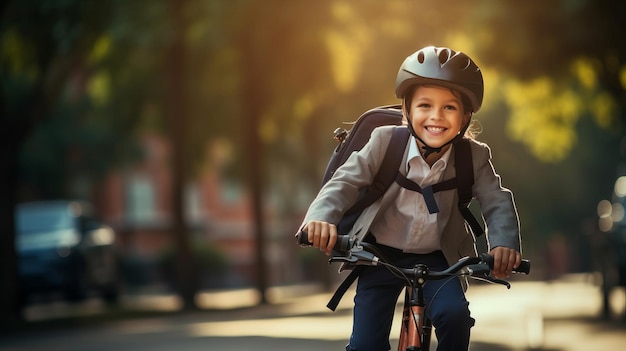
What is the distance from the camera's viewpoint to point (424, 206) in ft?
19.2

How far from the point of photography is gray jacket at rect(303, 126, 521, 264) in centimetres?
569

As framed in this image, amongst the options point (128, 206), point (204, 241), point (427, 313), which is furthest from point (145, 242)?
point (427, 313)

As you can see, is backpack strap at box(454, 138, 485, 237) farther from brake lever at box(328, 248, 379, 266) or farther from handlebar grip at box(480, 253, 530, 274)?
brake lever at box(328, 248, 379, 266)

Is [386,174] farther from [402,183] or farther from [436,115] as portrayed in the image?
[436,115]

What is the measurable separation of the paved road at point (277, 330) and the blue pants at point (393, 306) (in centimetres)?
811

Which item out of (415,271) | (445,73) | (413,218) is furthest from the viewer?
(413,218)

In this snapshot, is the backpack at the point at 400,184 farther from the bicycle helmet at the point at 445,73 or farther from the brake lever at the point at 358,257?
the brake lever at the point at 358,257

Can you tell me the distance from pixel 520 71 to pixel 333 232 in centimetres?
2129

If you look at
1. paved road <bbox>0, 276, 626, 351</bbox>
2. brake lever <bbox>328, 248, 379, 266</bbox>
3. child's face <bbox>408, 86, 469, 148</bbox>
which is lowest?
paved road <bbox>0, 276, 626, 351</bbox>

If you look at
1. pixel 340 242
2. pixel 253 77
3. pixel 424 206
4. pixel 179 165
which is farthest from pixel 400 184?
pixel 253 77

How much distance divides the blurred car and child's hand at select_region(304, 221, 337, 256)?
18.0m

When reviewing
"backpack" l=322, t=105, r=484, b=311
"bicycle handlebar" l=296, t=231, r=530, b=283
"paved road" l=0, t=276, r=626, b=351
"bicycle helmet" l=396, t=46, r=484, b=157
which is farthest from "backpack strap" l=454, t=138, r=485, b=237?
"paved road" l=0, t=276, r=626, b=351

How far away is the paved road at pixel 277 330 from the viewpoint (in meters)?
14.8

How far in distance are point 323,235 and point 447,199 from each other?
756 mm
